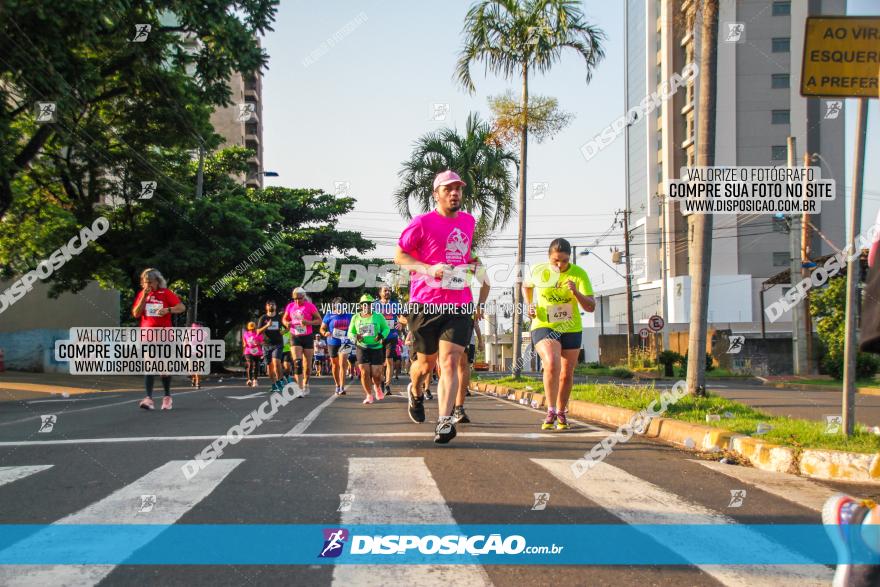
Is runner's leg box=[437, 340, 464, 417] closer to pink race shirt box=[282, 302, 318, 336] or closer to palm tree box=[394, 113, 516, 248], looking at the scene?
pink race shirt box=[282, 302, 318, 336]

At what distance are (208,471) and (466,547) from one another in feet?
8.56

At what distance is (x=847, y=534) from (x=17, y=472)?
5378 millimetres

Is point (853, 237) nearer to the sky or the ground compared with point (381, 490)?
nearer to the sky

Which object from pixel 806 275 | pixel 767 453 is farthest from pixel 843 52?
pixel 806 275

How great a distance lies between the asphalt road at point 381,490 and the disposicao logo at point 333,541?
16 centimetres

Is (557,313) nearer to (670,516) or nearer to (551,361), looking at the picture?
(551,361)

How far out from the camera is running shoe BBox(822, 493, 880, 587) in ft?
7.57

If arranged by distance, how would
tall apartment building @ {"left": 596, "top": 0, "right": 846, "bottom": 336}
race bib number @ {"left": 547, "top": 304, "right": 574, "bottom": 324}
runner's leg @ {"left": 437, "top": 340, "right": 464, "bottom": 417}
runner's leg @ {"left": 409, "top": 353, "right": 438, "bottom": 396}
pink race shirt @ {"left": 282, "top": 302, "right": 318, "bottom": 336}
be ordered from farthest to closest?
tall apartment building @ {"left": 596, "top": 0, "right": 846, "bottom": 336} < pink race shirt @ {"left": 282, "top": 302, "right": 318, "bottom": 336} < race bib number @ {"left": 547, "top": 304, "right": 574, "bottom": 324} < runner's leg @ {"left": 409, "top": 353, "right": 438, "bottom": 396} < runner's leg @ {"left": 437, "top": 340, "right": 464, "bottom": 417}

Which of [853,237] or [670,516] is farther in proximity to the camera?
[853,237]

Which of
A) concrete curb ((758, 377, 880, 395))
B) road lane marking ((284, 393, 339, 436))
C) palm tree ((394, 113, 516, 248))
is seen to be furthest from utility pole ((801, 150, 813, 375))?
road lane marking ((284, 393, 339, 436))

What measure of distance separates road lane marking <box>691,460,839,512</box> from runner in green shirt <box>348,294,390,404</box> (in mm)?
7125

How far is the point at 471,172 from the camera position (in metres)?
25.5

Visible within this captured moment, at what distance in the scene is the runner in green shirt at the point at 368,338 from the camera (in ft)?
42.1

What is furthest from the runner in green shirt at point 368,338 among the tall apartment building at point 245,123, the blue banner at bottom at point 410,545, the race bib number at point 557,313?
the tall apartment building at point 245,123
